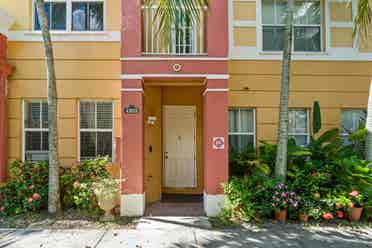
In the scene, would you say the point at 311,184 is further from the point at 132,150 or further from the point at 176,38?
the point at 176,38

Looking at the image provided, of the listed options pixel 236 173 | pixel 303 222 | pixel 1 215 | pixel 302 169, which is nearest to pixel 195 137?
pixel 236 173

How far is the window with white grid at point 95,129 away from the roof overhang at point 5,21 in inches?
108

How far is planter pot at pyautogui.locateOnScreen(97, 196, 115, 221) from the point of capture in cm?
576

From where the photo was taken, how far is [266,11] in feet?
25.0

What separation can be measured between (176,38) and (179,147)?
3.35 meters

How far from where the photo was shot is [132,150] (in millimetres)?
6047

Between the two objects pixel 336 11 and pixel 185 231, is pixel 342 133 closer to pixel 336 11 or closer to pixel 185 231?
pixel 336 11

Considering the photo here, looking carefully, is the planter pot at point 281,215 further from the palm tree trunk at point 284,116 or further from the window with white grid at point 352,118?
the window with white grid at point 352,118

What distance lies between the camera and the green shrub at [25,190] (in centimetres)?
611

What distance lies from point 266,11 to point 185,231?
6.44m

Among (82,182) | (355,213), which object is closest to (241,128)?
(355,213)

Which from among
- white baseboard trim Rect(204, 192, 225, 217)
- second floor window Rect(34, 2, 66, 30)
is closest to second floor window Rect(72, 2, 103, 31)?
second floor window Rect(34, 2, 66, 30)

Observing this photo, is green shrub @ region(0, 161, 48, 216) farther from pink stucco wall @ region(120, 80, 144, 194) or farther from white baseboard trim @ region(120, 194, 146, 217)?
pink stucco wall @ region(120, 80, 144, 194)

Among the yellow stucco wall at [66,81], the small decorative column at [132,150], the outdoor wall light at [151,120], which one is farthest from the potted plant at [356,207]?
the yellow stucco wall at [66,81]
